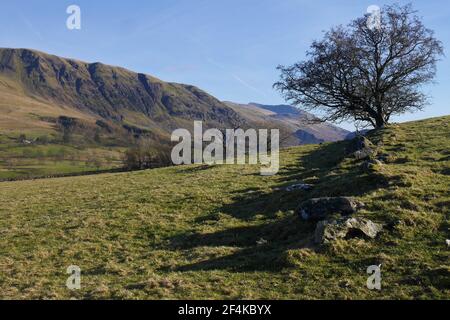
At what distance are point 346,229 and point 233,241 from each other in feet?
17.3

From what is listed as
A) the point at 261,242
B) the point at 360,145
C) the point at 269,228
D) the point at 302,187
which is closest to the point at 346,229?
the point at 261,242

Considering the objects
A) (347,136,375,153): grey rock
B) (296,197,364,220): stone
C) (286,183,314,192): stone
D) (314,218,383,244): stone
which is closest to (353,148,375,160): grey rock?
(347,136,375,153): grey rock

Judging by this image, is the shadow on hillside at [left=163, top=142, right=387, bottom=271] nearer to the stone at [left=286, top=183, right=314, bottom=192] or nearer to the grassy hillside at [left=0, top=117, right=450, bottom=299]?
the grassy hillside at [left=0, top=117, right=450, bottom=299]

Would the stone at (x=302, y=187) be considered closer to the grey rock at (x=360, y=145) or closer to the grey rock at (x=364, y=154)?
the grey rock at (x=364, y=154)

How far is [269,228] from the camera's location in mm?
20047

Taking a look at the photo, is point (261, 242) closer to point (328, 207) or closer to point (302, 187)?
point (328, 207)

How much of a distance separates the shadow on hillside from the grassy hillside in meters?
0.07

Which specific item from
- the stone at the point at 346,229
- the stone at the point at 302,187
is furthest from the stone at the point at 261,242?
the stone at the point at 302,187

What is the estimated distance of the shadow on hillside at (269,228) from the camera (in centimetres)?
1612

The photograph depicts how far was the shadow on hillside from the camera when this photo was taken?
52.9ft

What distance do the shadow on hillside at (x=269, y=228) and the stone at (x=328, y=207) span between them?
44cm

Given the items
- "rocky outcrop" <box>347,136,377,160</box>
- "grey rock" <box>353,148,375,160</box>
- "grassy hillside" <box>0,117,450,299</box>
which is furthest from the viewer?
"rocky outcrop" <box>347,136,377,160</box>

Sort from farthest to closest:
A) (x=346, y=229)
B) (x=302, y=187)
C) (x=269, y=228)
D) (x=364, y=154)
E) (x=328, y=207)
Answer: (x=364, y=154), (x=302, y=187), (x=269, y=228), (x=328, y=207), (x=346, y=229)
